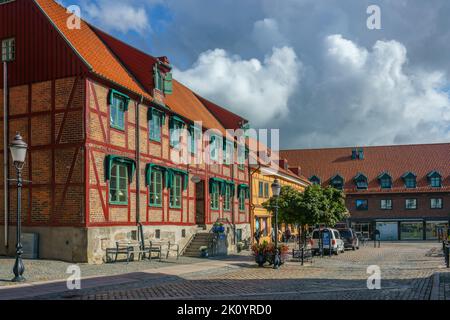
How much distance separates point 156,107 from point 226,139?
399 inches

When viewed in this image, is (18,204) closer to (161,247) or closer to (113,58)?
(161,247)

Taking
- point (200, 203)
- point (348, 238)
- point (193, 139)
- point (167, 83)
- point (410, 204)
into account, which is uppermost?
point (167, 83)

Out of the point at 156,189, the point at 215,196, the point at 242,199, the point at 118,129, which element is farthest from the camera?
the point at 242,199

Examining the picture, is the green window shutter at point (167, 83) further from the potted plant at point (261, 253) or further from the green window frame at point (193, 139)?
the potted plant at point (261, 253)

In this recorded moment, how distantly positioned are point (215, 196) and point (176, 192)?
5695 mm

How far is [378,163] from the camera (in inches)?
2549

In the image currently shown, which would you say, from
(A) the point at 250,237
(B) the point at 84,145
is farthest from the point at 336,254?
(B) the point at 84,145

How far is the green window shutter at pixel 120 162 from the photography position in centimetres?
2153

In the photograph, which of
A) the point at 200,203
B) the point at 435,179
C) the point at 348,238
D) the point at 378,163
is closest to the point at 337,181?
the point at 378,163

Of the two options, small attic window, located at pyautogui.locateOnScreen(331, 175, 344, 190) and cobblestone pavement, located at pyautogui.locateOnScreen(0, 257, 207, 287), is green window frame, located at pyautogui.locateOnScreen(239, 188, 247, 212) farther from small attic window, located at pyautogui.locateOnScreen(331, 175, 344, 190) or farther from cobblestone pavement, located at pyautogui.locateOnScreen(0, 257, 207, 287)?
small attic window, located at pyautogui.locateOnScreen(331, 175, 344, 190)

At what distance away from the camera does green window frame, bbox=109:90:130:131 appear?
2236 centimetres

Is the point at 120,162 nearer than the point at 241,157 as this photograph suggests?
Yes

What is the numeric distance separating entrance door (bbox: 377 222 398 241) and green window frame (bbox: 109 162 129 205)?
4401 centimetres

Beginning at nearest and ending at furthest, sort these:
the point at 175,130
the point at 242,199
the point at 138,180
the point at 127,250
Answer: the point at 127,250
the point at 138,180
the point at 175,130
the point at 242,199
